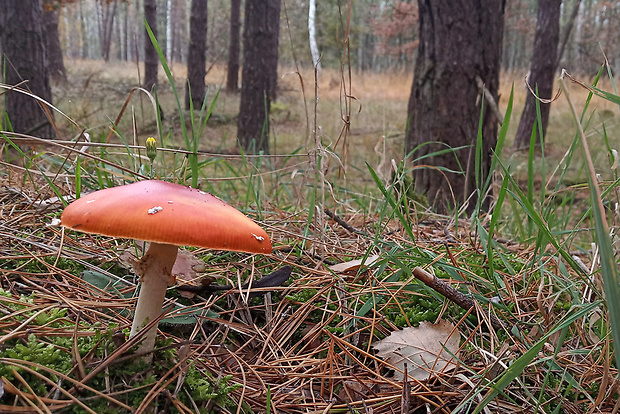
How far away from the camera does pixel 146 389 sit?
1009mm

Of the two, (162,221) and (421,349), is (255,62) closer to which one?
(421,349)

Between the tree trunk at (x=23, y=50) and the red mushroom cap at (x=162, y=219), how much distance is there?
13.3 ft

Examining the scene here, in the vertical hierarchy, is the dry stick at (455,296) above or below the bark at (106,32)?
below

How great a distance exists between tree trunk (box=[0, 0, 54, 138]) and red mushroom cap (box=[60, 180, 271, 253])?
4054mm

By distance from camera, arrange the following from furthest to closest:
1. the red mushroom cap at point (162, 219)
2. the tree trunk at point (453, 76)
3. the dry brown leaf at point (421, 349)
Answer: the tree trunk at point (453, 76) < the dry brown leaf at point (421, 349) < the red mushroom cap at point (162, 219)

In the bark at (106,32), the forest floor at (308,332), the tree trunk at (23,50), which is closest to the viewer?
the forest floor at (308,332)

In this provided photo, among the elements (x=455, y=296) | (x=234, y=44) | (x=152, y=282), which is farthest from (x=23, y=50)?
(x=234, y=44)

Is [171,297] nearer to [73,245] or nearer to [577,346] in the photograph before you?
[73,245]

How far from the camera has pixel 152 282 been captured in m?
1.09

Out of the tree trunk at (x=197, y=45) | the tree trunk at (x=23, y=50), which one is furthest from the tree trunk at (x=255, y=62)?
the tree trunk at (x=197, y=45)

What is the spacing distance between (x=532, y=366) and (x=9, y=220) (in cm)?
185

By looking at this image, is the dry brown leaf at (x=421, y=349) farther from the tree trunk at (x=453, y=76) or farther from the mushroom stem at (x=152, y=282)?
the tree trunk at (x=453, y=76)

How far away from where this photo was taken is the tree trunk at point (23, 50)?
14.2 feet

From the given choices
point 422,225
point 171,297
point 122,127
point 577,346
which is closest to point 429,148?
point 422,225
